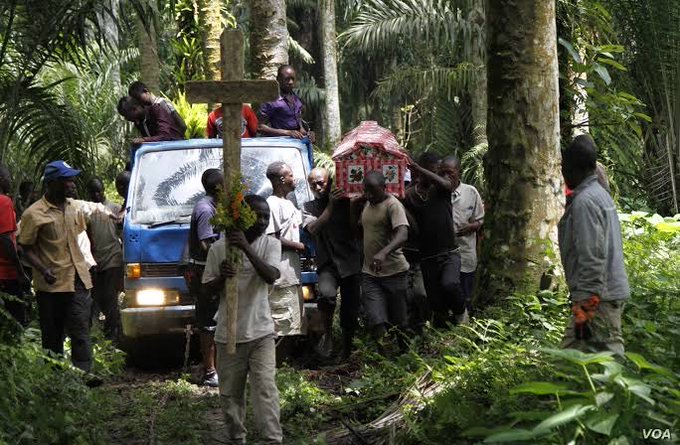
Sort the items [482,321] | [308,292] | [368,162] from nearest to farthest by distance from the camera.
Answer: [482,321] < [368,162] < [308,292]

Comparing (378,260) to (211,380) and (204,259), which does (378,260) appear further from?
(211,380)

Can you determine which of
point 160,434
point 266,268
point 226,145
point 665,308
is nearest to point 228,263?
point 266,268

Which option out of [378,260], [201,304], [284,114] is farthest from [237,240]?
[284,114]

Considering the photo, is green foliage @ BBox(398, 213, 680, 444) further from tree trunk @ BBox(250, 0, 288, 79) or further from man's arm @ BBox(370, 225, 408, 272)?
tree trunk @ BBox(250, 0, 288, 79)

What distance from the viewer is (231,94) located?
24.1 feet

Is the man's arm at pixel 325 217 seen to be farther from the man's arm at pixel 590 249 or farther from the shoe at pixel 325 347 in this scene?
the man's arm at pixel 590 249

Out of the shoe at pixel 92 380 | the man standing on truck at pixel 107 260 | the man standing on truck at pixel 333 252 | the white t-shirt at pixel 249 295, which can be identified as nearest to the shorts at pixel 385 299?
the man standing on truck at pixel 333 252

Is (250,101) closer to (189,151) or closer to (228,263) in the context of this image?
(228,263)

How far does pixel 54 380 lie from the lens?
26.0ft

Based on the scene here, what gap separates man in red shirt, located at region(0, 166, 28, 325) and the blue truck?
101 centimetres

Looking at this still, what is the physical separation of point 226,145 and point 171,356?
4.59 m

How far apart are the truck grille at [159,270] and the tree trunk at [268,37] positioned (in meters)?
5.30

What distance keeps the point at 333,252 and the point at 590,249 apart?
4.76m

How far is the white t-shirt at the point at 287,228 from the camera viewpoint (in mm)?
9875
